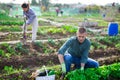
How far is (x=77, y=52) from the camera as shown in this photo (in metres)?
5.89

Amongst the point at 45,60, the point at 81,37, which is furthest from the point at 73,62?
the point at 45,60

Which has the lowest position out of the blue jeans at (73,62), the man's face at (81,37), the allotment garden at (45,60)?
the allotment garden at (45,60)

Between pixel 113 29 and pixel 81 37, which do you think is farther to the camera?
pixel 113 29

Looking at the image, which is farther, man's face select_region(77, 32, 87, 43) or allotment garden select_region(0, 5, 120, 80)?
allotment garden select_region(0, 5, 120, 80)

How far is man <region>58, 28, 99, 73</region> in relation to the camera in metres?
5.61

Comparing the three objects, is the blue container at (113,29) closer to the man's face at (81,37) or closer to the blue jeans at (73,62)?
the blue jeans at (73,62)

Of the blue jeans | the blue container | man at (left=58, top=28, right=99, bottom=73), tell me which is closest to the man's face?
man at (left=58, top=28, right=99, bottom=73)

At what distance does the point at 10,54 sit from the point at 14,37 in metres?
3.42

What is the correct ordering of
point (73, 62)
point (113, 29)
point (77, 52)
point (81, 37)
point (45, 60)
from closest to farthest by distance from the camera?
point (81, 37) → point (77, 52) → point (73, 62) → point (45, 60) → point (113, 29)

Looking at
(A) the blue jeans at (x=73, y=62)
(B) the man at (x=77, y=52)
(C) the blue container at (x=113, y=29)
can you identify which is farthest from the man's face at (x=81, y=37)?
(C) the blue container at (x=113, y=29)

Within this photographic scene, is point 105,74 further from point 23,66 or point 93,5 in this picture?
point 93,5

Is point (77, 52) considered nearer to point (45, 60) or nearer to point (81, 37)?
point (81, 37)

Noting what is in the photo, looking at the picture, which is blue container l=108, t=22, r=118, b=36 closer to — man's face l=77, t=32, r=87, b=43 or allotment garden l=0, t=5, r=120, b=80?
allotment garden l=0, t=5, r=120, b=80

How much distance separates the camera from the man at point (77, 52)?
18.4 ft
